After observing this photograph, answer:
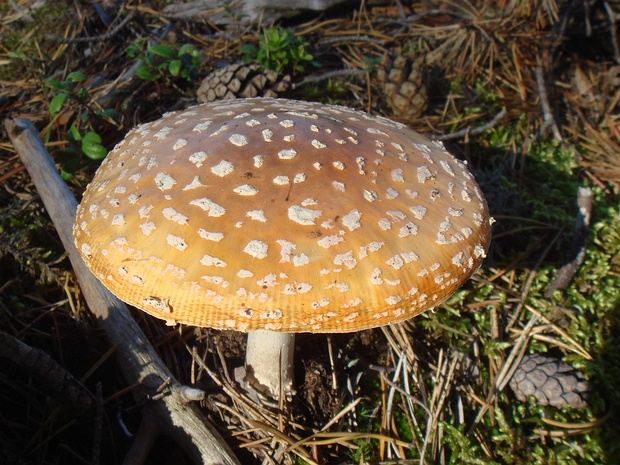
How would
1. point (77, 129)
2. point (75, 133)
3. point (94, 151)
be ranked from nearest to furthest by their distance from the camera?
point (94, 151)
point (75, 133)
point (77, 129)

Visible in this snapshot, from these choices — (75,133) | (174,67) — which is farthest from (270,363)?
(174,67)

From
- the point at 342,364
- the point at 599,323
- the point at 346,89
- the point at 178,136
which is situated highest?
the point at 178,136

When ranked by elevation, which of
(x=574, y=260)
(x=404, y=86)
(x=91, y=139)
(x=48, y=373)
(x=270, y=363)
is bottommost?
(x=574, y=260)

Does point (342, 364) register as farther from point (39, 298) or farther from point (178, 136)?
point (39, 298)

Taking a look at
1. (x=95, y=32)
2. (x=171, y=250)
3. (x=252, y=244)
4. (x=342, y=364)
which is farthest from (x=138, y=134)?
(x=95, y=32)

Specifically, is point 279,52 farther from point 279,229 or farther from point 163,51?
point 279,229

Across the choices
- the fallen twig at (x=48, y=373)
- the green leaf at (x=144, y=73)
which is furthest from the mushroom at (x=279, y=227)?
the green leaf at (x=144, y=73)

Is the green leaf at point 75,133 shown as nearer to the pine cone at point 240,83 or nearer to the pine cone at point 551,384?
the pine cone at point 240,83
